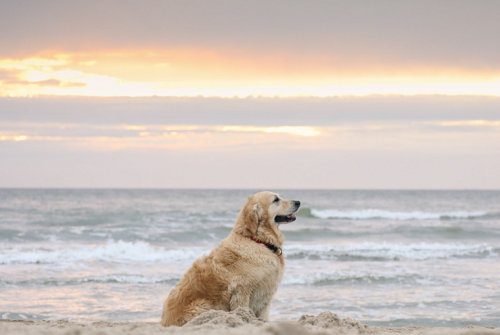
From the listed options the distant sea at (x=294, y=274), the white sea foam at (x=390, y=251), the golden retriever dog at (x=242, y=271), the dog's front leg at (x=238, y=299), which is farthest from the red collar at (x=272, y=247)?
the white sea foam at (x=390, y=251)

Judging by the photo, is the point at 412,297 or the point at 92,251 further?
the point at 92,251

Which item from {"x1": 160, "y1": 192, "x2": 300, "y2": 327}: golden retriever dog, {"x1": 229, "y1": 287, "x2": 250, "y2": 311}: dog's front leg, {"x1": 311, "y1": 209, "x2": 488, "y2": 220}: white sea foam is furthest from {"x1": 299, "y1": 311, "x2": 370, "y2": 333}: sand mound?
{"x1": 311, "y1": 209, "x2": 488, "y2": 220}: white sea foam

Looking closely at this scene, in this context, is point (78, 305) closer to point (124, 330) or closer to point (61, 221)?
point (124, 330)

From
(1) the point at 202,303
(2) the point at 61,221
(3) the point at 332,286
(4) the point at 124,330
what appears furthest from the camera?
(2) the point at 61,221

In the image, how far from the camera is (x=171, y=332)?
354 centimetres

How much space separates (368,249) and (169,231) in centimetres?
898

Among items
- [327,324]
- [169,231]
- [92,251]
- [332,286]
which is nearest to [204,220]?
[169,231]

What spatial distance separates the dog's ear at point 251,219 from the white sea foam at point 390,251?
9.77 meters

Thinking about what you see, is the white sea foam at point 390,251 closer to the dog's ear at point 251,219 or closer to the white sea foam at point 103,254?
the white sea foam at point 103,254

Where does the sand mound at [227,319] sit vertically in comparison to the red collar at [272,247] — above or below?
below

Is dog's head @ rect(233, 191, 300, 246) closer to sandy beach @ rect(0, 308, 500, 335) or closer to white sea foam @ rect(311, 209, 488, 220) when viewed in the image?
sandy beach @ rect(0, 308, 500, 335)

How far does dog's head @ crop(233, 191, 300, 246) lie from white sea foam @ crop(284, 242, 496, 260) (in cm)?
958

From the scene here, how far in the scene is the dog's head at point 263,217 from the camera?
15.8 ft

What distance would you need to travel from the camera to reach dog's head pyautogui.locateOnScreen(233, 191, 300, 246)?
4.83m
